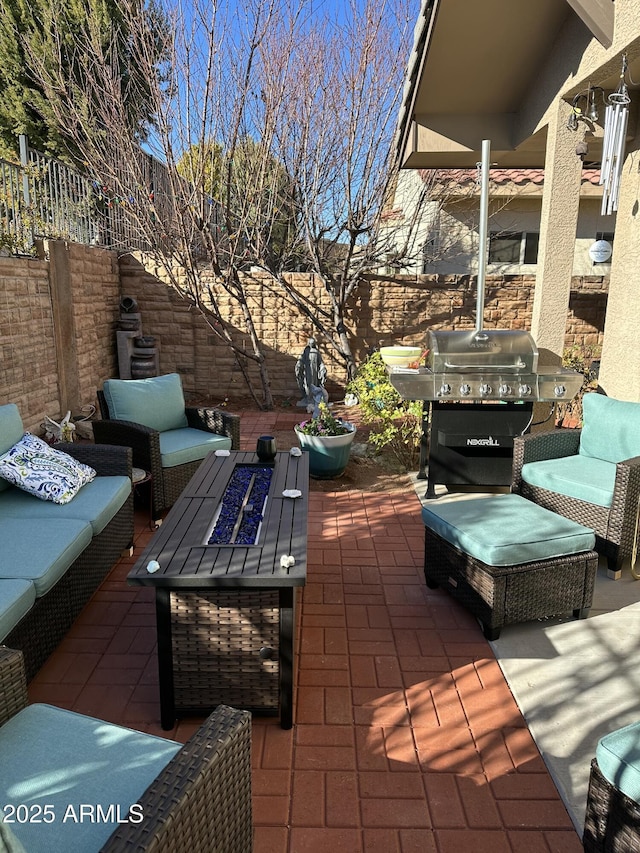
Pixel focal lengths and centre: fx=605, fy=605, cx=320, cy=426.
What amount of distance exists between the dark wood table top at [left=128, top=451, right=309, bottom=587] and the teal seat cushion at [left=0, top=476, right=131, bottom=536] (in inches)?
20.7

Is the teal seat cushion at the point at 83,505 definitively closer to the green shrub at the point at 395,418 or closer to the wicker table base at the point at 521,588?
the wicker table base at the point at 521,588

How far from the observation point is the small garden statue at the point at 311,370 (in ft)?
25.9

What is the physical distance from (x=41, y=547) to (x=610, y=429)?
12.3 feet

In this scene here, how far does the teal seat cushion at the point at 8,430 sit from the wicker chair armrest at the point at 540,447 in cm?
339

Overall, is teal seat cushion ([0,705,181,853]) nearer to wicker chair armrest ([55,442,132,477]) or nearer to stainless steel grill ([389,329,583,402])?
wicker chair armrest ([55,442,132,477])

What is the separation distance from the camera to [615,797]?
5.77 feet

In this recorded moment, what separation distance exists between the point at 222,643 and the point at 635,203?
4611 mm

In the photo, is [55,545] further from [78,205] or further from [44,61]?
[44,61]

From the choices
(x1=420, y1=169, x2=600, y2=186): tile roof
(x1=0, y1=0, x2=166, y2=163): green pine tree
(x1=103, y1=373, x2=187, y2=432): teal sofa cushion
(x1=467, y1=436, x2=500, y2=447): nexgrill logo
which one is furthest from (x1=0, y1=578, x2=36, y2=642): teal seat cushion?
(x1=420, y1=169, x2=600, y2=186): tile roof

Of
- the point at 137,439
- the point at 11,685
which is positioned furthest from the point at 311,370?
the point at 11,685

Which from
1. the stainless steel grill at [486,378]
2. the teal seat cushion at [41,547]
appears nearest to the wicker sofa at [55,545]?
the teal seat cushion at [41,547]

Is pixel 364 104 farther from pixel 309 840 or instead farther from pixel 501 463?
pixel 309 840

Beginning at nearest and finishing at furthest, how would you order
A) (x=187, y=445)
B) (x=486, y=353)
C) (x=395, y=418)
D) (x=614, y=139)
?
(x=614, y=139), (x=187, y=445), (x=486, y=353), (x=395, y=418)

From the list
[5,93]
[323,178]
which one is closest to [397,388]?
[323,178]
